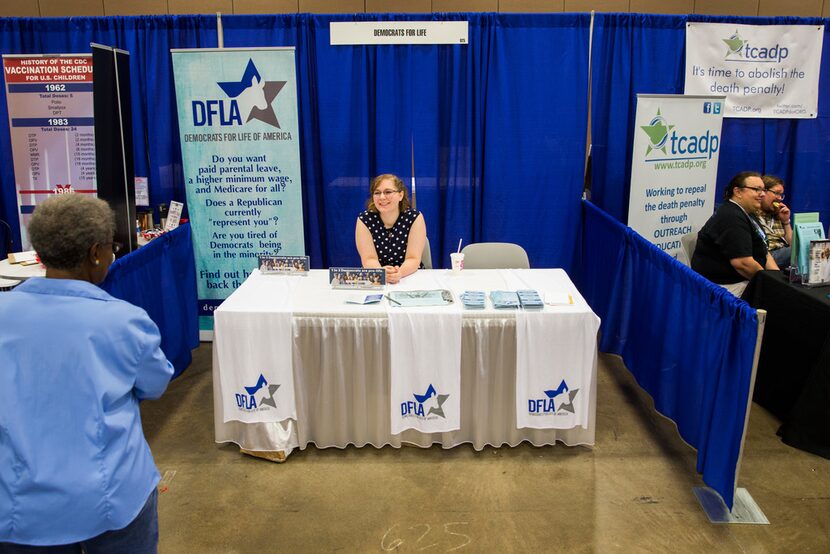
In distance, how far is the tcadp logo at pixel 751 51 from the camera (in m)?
4.54

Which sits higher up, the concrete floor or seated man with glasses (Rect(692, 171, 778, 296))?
seated man with glasses (Rect(692, 171, 778, 296))

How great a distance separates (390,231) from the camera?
355 cm

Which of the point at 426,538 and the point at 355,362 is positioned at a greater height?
the point at 355,362

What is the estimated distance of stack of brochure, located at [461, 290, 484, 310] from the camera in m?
2.83

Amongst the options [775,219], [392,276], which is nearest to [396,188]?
[392,276]

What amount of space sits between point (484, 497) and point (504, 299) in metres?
0.85

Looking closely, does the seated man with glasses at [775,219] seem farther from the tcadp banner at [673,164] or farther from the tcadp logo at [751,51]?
the tcadp logo at [751,51]

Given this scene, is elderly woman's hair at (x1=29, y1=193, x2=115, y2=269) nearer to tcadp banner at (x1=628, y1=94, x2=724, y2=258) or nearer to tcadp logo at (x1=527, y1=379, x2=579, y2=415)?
tcadp logo at (x1=527, y1=379, x2=579, y2=415)

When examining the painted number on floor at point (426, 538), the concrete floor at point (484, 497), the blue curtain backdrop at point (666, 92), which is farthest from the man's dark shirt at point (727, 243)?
the painted number on floor at point (426, 538)

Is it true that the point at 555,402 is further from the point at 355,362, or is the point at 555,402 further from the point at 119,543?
the point at 119,543

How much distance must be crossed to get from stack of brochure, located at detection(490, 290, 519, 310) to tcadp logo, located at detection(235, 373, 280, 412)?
1038mm

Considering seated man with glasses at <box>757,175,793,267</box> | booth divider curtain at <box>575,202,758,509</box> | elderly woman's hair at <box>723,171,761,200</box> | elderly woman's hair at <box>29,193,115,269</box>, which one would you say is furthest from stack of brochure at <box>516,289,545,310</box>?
seated man with glasses at <box>757,175,793,267</box>

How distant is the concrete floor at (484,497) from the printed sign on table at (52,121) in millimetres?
1733

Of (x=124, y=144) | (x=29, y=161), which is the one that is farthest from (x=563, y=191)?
(x=29, y=161)
